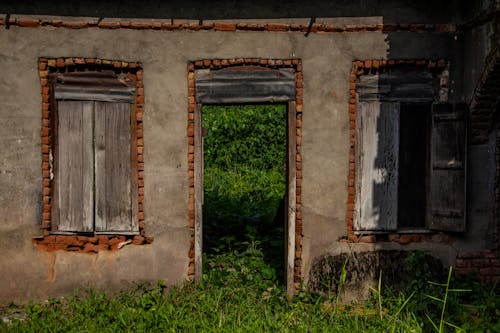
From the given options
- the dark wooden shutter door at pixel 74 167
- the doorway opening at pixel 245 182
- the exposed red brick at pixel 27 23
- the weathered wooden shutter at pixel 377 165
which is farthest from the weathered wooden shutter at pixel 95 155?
the weathered wooden shutter at pixel 377 165

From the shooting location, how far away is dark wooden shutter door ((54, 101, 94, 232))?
664cm

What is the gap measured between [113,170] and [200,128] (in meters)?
1.20

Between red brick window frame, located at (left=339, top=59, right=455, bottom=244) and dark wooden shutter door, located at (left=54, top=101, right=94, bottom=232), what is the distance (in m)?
3.22

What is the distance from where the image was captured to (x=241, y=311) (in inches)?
237

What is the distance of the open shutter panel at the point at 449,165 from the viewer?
6.64m

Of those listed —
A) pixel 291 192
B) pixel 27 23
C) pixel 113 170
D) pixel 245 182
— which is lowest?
pixel 245 182

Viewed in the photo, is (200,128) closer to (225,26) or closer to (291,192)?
(225,26)

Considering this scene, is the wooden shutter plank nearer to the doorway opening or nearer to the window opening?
the doorway opening

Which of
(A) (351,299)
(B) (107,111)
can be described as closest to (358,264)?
(A) (351,299)

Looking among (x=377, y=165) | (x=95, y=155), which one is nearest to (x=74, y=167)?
(x=95, y=155)

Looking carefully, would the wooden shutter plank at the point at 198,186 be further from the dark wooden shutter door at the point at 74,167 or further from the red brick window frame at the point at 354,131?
the red brick window frame at the point at 354,131

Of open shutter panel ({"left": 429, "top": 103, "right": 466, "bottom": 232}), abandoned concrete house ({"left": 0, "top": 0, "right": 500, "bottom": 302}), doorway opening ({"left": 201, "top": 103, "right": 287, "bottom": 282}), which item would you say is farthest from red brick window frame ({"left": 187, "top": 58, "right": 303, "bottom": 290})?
open shutter panel ({"left": 429, "top": 103, "right": 466, "bottom": 232})

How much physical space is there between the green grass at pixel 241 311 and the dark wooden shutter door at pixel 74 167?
0.94 metres

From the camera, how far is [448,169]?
6.69m
